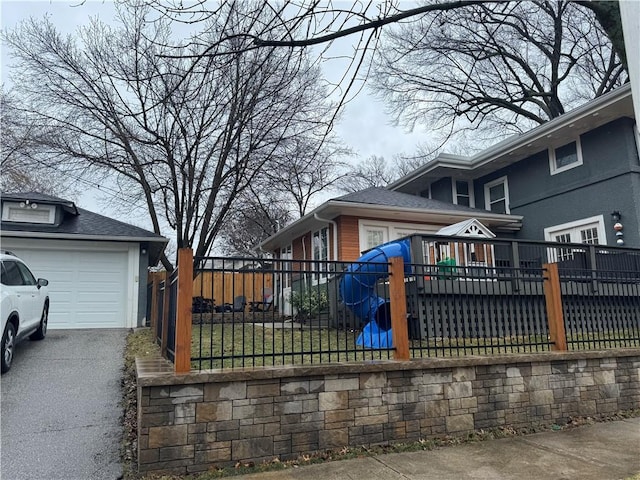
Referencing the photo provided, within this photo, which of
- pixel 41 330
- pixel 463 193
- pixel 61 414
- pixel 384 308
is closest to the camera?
pixel 61 414

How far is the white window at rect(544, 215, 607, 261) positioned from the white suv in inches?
493

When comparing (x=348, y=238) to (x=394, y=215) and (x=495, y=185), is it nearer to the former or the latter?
(x=394, y=215)

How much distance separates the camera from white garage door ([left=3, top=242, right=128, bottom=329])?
10.9 metres

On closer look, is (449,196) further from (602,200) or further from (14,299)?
(14,299)

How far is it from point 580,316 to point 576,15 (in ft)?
49.7

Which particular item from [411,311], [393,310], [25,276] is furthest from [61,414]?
[411,311]

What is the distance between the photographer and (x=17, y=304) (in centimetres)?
634

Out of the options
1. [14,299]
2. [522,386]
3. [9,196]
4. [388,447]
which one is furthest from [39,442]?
[9,196]

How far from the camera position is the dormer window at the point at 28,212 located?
1116 centimetres

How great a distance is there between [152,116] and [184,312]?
12024 mm

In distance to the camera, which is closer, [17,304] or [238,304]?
[238,304]

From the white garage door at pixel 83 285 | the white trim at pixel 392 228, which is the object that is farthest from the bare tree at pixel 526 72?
the white garage door at pixel 83 285

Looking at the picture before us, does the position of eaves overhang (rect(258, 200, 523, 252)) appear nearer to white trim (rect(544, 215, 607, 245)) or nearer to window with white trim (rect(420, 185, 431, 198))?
white trim (rect(544, 215, 607, 245))

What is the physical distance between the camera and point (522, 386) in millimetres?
5176
